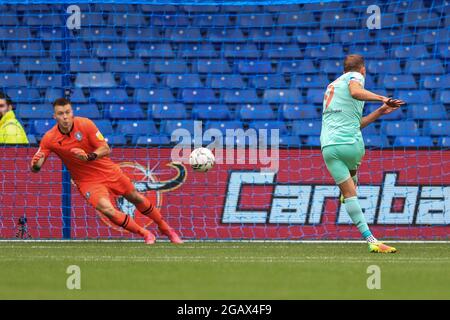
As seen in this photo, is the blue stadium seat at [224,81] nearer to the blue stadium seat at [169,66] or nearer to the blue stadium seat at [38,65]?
the blue stadium seat at [169,66]

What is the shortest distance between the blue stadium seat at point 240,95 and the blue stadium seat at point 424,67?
101 inches

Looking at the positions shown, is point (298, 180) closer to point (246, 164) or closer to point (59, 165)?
point (246, 164)

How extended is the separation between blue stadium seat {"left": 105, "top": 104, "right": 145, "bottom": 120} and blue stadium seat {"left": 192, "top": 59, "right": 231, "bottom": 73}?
132 centimetres

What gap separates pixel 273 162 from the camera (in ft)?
43.6

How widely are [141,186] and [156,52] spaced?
4.61 metres

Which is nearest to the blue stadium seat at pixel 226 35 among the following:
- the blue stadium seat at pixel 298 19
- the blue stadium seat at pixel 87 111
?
the blue stadium seat at pixel 298 19

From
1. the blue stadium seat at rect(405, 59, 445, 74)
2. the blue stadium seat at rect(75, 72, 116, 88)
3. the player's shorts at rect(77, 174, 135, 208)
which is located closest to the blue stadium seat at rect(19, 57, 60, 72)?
the blue stadium seat at rect(75, 72, 116, 88)

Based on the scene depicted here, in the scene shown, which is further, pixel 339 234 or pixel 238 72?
pixel 238 72

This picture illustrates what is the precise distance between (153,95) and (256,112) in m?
1.64

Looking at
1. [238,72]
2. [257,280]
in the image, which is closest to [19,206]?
[238,72]

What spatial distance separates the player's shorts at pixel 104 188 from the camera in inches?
462

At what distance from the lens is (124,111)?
1625 cm

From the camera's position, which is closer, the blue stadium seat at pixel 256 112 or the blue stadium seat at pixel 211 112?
A: the blue stadium seat at pixel 211 112

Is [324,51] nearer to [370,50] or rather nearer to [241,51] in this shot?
[370,50]
